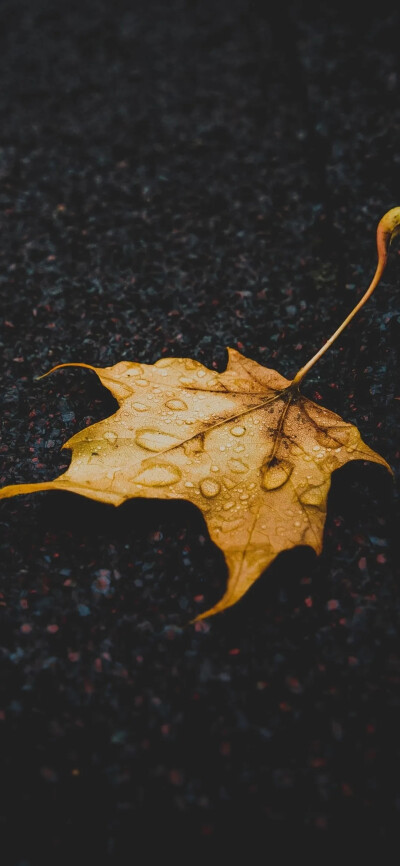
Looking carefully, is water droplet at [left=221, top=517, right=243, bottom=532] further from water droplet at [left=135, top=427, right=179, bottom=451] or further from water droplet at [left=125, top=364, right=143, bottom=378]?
water droplet at [left=125, top=364, right=143, bottom=378]

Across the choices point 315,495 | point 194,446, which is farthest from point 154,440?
point 315,495

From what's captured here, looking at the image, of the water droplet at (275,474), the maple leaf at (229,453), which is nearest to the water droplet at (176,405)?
the maple leaf at (229,453)

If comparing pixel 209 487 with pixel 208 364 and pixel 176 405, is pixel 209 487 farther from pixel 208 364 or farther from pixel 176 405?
pixel 208 364

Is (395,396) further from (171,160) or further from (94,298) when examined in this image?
(171,160)

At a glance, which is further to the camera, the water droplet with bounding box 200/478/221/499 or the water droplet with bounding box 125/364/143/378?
the water droplet with bounding box 125/364/143/378

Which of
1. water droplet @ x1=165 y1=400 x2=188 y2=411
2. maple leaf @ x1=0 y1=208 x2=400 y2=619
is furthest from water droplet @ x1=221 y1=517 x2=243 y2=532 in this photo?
water droplet @ x1=165 y1=400 x2=188 y2=411

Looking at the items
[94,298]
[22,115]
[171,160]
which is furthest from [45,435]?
[22,115]
